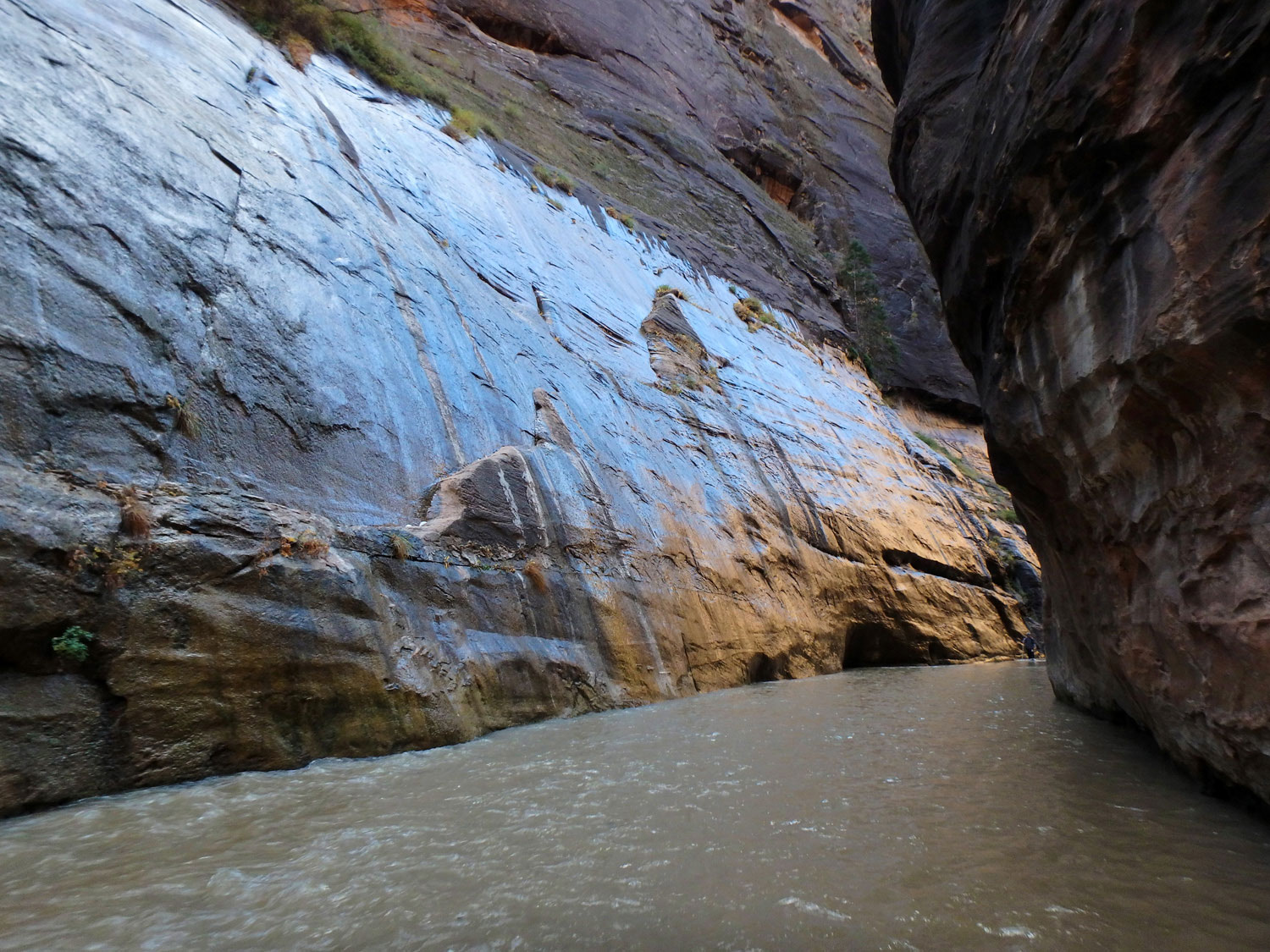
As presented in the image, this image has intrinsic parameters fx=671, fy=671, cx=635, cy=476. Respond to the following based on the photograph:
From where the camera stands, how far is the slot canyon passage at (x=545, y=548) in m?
2.75

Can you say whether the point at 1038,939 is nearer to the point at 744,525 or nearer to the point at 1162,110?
the point at 1162,110

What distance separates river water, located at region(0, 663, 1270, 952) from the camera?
7.54 feet

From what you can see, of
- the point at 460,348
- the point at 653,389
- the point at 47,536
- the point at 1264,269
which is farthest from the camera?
the point at 653,389

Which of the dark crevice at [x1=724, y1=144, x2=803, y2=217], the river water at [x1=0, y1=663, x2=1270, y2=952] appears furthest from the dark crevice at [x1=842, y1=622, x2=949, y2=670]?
the dark crevice at [x1=724, y1=144, x2=803, y2=217]

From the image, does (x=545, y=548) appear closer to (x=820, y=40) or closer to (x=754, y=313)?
(x=754, y=313)

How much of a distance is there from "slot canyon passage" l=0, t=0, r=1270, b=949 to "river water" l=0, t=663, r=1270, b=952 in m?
0.03

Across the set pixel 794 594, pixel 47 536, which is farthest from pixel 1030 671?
pixel 47 536

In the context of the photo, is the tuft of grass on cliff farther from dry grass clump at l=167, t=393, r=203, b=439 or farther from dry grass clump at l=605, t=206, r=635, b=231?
dry grass clump at l=167, t=393, r=203, b=439

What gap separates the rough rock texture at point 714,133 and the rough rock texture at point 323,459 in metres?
6.32

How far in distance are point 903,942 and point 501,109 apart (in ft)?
60.8

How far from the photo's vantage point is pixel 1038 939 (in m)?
2.21

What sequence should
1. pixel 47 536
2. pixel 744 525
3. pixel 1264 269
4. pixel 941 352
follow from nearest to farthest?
pixel 1264 269, pixel 47 536, pixel 744 525, pixel 941 352

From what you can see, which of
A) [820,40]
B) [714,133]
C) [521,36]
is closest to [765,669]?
[521,36]

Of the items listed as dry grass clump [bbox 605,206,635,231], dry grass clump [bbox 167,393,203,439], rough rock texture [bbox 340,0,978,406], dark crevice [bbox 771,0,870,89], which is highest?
dark crevice [bbox 771,0,870,89]
